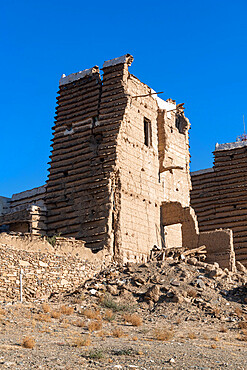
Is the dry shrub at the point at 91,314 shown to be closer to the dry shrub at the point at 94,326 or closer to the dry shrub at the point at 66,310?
the dry shrub at the point at 66,310

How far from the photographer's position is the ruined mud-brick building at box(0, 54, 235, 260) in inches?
851

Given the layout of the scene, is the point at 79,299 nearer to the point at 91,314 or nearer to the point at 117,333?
the point at 91,314

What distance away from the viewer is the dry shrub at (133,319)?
1486 cm

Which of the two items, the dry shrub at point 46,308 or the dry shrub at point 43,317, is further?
the dry shrub at point 46,308

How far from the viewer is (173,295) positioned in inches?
680

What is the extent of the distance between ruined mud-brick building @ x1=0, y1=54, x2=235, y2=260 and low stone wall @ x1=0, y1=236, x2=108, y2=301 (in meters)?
1.84

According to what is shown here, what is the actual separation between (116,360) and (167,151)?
16.2 meters

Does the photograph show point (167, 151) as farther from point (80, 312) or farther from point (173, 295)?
point (80, 312)

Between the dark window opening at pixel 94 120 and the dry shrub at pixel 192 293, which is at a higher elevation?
the dark window opening at pixel 94 120

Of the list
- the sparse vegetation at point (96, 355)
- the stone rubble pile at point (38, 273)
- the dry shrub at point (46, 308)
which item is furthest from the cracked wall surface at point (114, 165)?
the sparse vegetation at point (96, 355)

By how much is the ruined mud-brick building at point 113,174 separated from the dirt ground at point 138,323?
91.8 inches

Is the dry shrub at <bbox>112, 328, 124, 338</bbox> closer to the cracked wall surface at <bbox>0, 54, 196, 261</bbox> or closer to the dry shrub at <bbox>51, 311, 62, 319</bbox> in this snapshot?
the dry shrub at <bbox>51, 311, 62, 319</bbox>

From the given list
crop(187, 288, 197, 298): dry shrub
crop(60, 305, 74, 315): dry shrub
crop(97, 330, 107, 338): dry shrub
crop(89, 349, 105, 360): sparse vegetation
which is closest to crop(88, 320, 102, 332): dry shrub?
crop(97, 330, 107, 338): dry shrub

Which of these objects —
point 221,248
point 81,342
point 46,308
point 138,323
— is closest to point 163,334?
point 138,323
